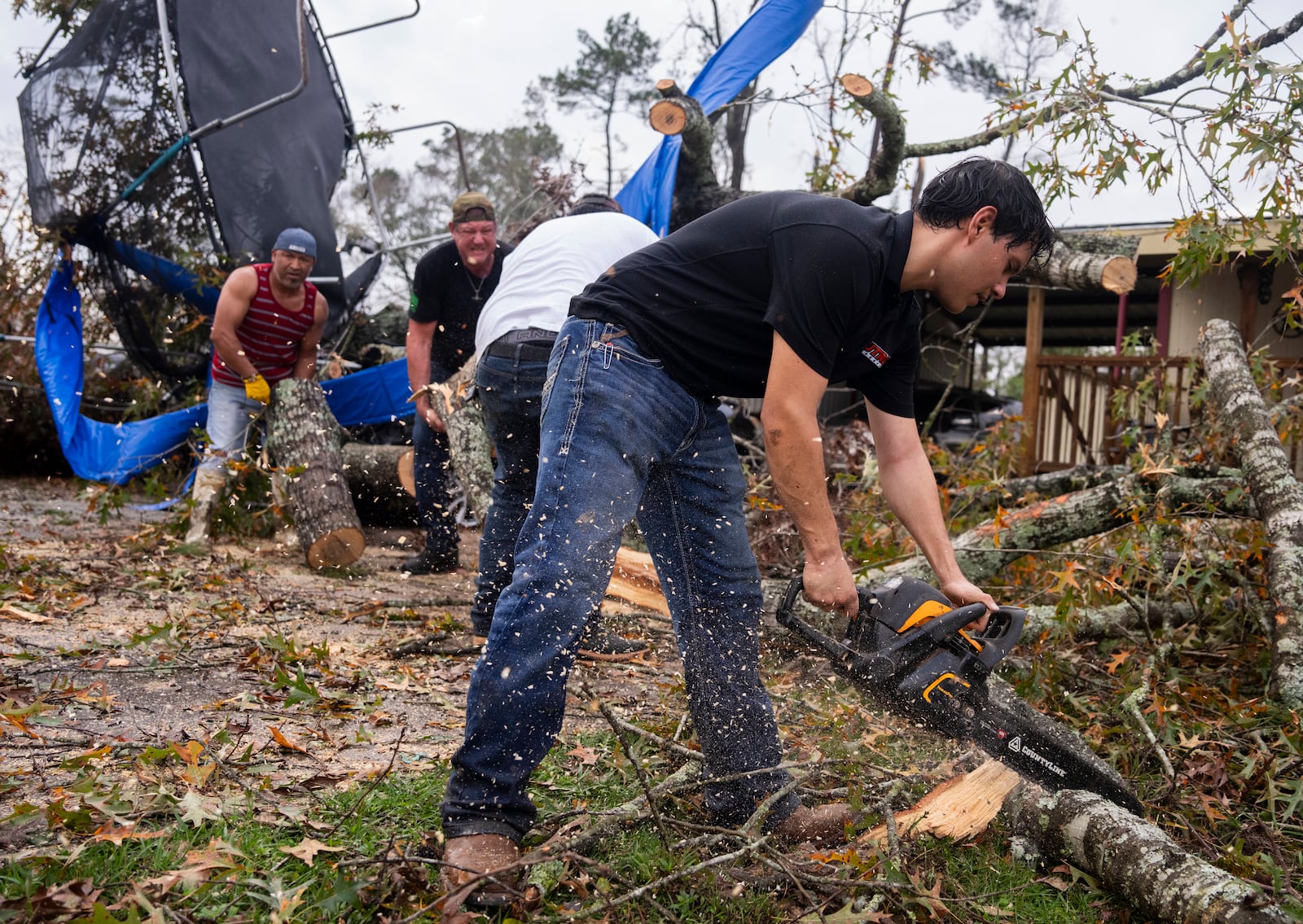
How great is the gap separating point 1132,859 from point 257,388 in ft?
15.3

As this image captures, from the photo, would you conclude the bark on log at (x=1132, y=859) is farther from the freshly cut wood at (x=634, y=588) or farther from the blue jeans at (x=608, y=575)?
the freshly cut wood at (x=634, y=588)

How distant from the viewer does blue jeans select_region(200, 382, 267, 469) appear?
5430mm

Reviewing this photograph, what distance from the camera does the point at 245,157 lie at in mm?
6305

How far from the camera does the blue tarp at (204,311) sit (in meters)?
5.56

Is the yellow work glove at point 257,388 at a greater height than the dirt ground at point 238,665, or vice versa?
the yellow work glove at point 257,388

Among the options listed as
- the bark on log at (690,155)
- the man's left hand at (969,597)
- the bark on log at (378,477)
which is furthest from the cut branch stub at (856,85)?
the man's left hand at (969,597)

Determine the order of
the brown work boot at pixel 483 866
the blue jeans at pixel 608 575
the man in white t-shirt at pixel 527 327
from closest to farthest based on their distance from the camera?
1. the brown work boot at pixel 483 866
2. the blue jeans at pixel 608 575
3. the man in white t-shirt at pixel 527 327

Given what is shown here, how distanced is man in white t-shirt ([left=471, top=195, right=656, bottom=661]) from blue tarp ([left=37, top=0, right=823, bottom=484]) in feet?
8.06

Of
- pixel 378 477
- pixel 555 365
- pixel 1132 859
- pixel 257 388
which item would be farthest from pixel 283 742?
pixel 378 477

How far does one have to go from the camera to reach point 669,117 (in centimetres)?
537

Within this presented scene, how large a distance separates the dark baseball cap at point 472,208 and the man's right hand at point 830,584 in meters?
3.10

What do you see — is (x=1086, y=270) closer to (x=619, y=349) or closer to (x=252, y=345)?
(x=619, y=349)

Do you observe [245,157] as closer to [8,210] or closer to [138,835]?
[8,210]

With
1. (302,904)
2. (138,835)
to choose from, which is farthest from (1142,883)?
(138,835)
